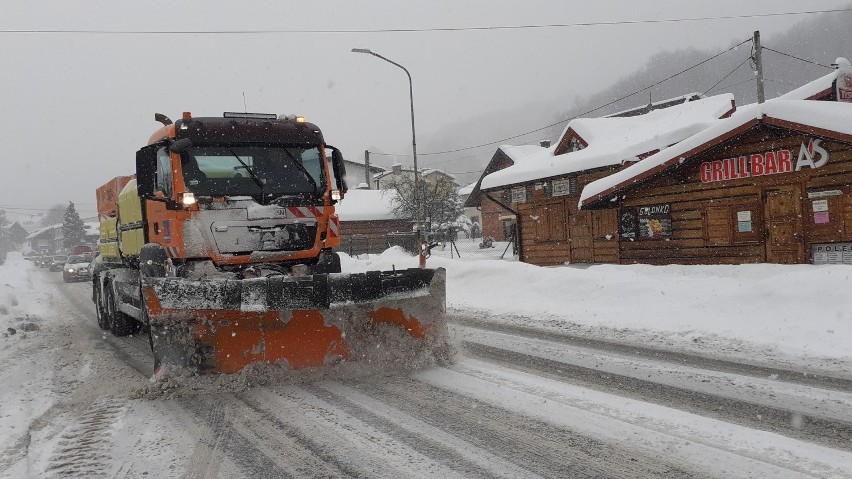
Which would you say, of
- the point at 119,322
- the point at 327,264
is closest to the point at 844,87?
the point at 327,264

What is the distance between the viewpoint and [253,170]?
6.67m

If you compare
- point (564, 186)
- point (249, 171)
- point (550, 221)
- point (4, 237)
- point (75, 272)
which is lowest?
point (75, 272)

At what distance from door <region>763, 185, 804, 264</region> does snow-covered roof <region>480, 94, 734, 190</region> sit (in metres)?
4.52

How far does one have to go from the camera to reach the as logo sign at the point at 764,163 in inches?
492

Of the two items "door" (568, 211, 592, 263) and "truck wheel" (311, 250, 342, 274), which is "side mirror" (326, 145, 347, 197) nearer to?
"truck wheel" (311, 250, 342, 274)

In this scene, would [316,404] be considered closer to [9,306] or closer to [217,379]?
[217,379]

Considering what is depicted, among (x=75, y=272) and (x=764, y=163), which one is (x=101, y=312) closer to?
(x=764, y=163)

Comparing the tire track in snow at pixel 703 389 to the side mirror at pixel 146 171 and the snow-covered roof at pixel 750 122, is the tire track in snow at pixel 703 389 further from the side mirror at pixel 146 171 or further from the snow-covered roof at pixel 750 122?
the snow-covered roof at pixel 750 122

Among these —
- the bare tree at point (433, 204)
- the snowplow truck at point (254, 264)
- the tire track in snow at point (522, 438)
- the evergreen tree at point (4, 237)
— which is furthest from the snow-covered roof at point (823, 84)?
the evergreen tree at point (4, 237)

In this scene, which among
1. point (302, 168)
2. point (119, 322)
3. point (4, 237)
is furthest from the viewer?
point (4, 237)

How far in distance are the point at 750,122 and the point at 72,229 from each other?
9311cm

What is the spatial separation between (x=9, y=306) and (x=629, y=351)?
15.6 m

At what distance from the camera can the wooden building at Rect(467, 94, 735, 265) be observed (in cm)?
1838

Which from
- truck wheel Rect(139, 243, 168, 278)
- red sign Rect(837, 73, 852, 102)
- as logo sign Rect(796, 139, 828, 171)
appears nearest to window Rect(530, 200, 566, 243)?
as logo sign Rect(796, 139, 828, 171)
